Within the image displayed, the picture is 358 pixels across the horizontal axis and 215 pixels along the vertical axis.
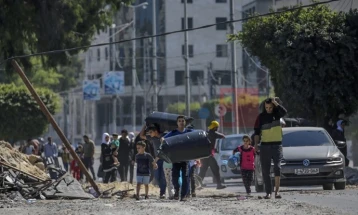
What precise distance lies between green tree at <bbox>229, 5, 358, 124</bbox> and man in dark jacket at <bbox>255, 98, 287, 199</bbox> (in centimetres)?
1098

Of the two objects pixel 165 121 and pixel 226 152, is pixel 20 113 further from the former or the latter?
pixel 165 121

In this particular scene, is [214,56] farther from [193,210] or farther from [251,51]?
[193,210]

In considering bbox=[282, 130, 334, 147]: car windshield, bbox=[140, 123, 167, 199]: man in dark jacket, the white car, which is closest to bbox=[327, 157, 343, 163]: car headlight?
bbox=[282, 130, 334, 147]: car windshield

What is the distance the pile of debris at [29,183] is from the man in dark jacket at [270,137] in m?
4.04

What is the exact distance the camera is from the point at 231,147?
34.1 meters

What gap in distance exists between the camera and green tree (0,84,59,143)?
5175 centimetres

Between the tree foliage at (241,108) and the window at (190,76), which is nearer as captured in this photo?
the tree foliage at (241,108)

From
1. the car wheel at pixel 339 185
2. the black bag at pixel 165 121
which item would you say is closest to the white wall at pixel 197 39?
the car wheel at pixel 339 185

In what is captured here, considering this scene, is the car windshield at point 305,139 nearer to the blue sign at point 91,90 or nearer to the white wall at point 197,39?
the blue sign at point 91,90

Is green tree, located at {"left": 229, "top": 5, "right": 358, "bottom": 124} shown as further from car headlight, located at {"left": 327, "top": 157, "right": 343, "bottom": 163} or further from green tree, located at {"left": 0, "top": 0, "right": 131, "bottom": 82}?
car headlight, located at {"left": 327, "top": 157, "right": 343, "bottom": 163}

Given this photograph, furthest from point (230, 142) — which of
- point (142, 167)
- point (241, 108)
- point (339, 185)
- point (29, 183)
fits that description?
point (241, 108)

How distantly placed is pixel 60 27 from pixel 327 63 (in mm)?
7774

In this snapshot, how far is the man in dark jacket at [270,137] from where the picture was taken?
18.6 metres

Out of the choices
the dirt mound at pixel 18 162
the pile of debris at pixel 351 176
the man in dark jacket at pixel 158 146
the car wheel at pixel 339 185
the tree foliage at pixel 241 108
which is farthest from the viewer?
the tree foliage at pixel 241 108
